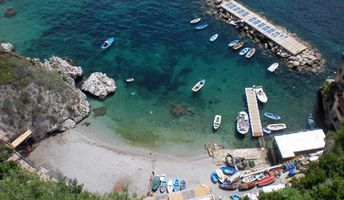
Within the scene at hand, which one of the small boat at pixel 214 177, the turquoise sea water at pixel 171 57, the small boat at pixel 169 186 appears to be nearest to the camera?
the small boat at pixel 169 186

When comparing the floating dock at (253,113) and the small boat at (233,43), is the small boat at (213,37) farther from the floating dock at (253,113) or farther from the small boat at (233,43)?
the floating dock at (253,113)

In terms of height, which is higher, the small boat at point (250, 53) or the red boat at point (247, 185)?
the small boat at point (250, 53)

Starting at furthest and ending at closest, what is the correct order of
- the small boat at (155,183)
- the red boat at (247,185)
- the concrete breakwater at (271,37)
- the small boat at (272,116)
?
the concrete breakwater at (271,37)
the small boat at (272,116)
the small boat at (155,183)
the red boat at (247,185)

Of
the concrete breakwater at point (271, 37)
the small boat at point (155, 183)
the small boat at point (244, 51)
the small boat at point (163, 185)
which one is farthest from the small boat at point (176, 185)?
the concrete breakwater at point (271, 37)

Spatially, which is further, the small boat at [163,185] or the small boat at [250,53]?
the small boat at [250,53]

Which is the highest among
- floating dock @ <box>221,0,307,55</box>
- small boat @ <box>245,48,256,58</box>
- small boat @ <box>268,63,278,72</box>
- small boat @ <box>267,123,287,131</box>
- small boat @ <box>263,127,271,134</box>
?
floating dock @ <box>221,0,307,55</box>

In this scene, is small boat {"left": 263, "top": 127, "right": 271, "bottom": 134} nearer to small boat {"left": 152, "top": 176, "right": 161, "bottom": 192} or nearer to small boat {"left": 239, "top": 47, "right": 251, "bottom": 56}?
small boat {"left": 239, "top": 47, "right": 251, "bottom": 56}

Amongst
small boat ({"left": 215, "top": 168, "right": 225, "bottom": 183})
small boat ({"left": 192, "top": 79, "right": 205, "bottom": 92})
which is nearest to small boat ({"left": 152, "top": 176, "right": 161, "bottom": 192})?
small boat ({"left": 215, "top": 168, "right": 225, "bottom": 183})
